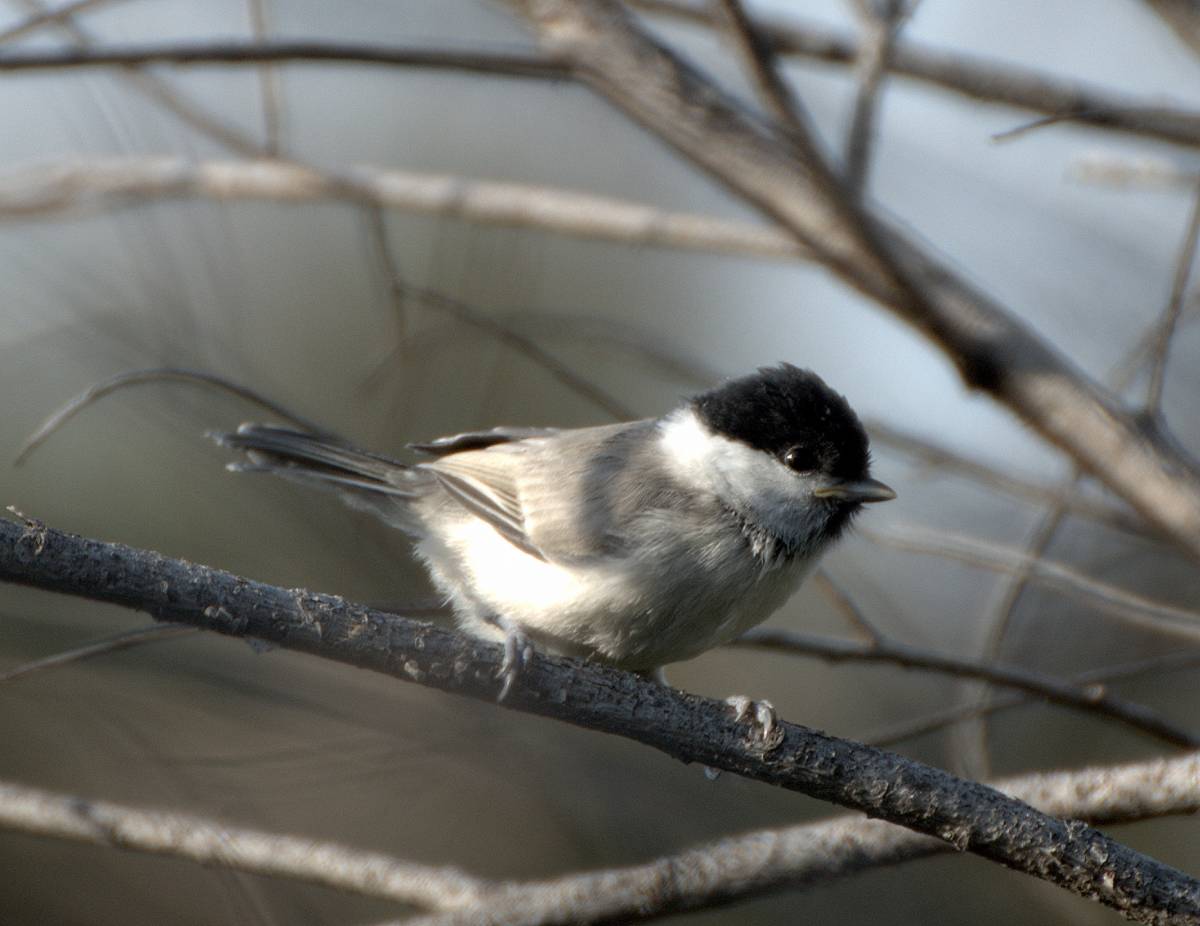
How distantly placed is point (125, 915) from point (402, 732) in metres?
2.03

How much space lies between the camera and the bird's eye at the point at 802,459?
3.23m

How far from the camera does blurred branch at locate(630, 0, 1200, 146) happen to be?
3.11 metres

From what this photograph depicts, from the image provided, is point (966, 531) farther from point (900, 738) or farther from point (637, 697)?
point (637, 697)

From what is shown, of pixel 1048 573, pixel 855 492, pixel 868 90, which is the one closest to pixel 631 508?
pixel 855 492

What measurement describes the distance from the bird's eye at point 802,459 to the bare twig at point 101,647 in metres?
1.64

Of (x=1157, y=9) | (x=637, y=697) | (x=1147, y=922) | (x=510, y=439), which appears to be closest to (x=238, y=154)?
(x=510, y=439)

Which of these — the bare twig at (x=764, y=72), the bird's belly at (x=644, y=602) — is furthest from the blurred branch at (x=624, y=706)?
the bare twig at (x=764, y=72)

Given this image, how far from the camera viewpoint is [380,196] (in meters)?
3.86

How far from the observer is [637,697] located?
7.02 ft

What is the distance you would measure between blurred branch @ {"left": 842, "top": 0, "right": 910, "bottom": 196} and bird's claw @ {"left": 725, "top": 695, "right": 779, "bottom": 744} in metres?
1.27

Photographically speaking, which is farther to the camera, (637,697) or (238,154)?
(238,154)

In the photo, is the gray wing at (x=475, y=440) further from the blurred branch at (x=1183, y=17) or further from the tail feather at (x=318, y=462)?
the blurred branch at (x=1183, y=17)

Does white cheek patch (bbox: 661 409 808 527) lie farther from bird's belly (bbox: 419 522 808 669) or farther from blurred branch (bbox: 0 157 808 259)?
blurred branch (bbox: 0 157 808 259)

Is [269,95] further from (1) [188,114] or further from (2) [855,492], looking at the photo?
(2) [855,492]
